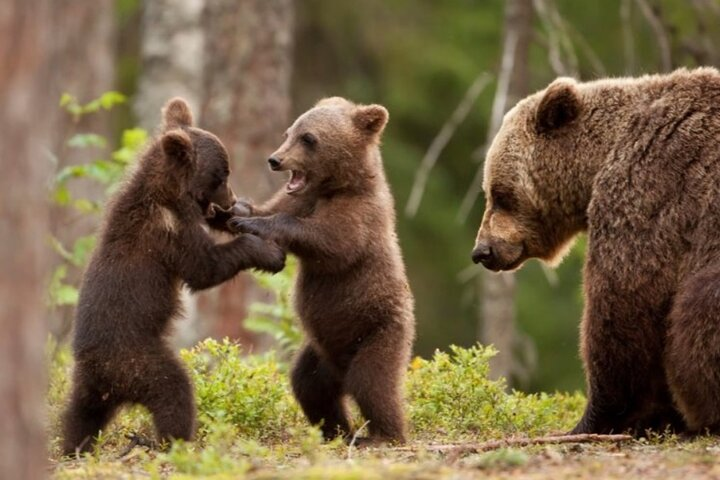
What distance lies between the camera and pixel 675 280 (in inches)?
321

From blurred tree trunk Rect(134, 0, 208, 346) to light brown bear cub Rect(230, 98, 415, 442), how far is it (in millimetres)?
11292

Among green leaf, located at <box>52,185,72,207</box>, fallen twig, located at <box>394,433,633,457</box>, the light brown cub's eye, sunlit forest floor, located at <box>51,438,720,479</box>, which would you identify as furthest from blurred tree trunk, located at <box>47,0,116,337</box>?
fallen twig, located at <box>394,433,633,457</box>

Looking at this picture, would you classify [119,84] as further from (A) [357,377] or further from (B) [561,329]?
(A) [357,377]

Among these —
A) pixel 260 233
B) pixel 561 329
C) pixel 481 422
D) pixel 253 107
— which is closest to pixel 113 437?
pixel 260 233

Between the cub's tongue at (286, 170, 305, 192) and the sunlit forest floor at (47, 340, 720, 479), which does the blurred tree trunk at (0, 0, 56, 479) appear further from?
the cub's tongue at (286, 170, 305, 192)

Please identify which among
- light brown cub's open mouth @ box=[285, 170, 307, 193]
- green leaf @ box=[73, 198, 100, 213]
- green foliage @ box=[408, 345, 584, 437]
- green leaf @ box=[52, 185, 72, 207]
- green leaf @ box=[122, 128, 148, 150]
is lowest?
green foliage @ box=[408, 345, 584, 437]

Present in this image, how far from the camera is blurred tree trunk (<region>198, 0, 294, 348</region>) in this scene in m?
15.6

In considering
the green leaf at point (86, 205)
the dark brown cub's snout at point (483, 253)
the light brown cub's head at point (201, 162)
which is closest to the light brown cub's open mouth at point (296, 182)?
the light brown cub's head at point (201, 162)

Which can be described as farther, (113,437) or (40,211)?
(113,437)

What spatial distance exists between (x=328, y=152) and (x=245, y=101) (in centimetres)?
676

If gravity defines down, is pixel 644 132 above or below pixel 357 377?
above

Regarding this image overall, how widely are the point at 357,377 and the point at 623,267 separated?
178 cm

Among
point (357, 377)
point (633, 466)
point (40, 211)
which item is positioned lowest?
point (633, 466)

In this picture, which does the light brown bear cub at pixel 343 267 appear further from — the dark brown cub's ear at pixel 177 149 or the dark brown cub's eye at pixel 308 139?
the dark brown cub's ear at pixel 177 149
